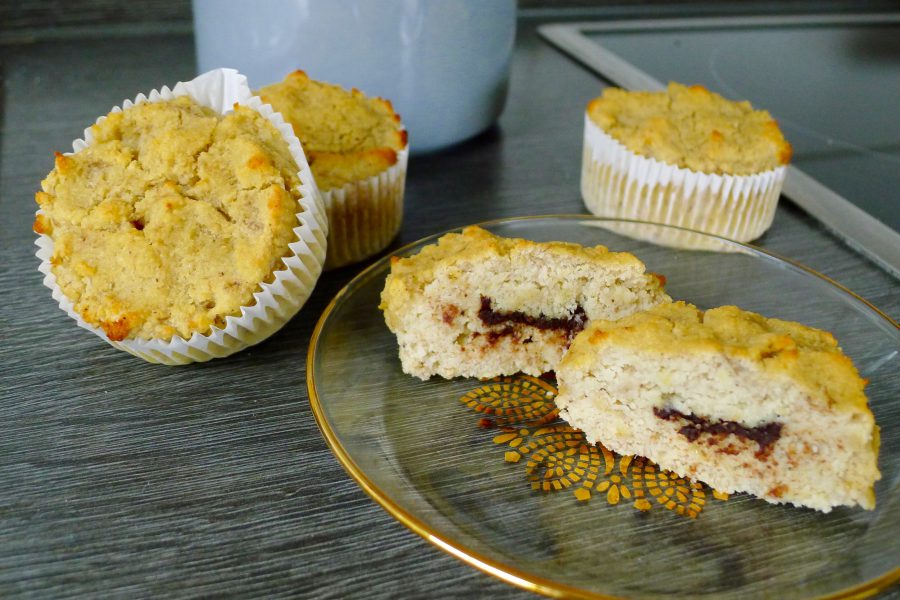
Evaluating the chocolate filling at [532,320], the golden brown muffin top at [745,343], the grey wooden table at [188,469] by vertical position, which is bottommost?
the grey wooden table at [188,469]

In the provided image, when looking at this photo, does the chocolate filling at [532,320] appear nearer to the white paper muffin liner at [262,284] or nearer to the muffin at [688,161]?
the white paper muffin liner at [262,284]

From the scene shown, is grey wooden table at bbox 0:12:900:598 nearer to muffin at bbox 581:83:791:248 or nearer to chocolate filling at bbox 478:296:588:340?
muffin at bbox 581:83:791:248

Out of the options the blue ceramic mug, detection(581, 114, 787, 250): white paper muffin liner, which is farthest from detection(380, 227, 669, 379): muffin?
the blue ceramic mug

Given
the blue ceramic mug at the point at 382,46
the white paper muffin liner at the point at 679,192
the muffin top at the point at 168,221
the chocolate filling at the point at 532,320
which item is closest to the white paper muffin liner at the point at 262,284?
the muffin top at the point at 168,221

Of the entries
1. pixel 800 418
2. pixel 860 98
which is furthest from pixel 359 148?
pixel 860 98

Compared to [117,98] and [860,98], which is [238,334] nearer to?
[117,98]

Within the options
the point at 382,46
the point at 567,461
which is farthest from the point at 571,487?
the point at 382,46
